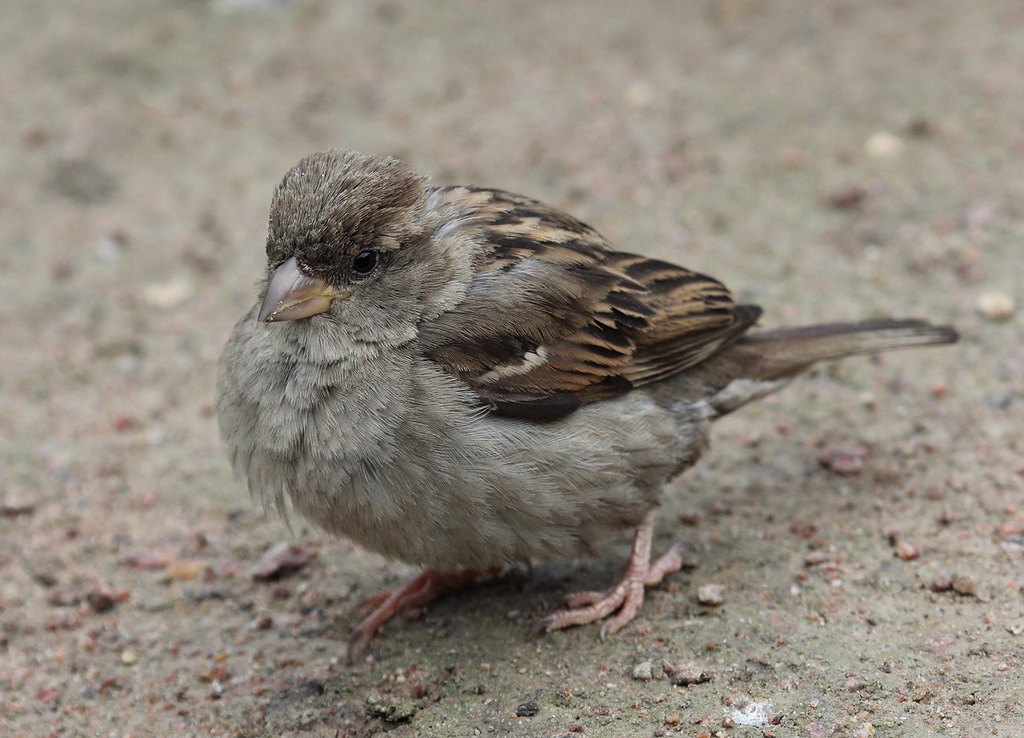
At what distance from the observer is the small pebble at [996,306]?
548 centimetres

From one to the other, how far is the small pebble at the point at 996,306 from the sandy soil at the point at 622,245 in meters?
0.06

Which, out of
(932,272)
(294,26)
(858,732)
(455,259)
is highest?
(294,26)

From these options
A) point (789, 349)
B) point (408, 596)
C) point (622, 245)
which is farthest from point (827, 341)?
point (408, 596)

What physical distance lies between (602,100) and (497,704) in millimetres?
4825

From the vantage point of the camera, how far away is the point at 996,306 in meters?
5.52

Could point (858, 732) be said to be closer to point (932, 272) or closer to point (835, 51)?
point (932, 272)

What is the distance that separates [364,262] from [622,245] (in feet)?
9.02

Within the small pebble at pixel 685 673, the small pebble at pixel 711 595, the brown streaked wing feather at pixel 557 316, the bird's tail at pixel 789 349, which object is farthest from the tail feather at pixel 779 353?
Answer: the small pebble at pixel 685 673

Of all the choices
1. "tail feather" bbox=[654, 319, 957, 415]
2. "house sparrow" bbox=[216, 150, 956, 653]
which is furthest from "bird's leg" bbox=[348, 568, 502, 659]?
"tail feather" bbox=[654, 319, 957, 415]

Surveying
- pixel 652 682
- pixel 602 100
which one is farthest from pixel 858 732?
pixel 602 100

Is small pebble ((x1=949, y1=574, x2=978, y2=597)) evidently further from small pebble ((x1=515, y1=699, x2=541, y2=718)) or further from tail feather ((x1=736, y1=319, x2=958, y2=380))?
small pebble ((x1=515, y1=699, x2=541, y2=718))

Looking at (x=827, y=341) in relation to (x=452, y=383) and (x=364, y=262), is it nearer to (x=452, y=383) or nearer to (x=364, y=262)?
(x=452, y=383)

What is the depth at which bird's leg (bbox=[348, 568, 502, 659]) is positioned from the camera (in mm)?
4293

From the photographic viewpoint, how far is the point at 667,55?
7801mm
